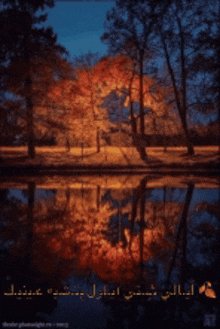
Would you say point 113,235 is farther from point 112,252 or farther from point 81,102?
point 81,102

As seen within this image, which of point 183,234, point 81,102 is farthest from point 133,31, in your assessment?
point 183,234

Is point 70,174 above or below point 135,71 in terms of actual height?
below

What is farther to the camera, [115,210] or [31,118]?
[31,118]

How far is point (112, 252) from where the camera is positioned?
5.30 meters

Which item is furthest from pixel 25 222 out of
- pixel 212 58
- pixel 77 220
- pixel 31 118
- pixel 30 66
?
pixel 212 58

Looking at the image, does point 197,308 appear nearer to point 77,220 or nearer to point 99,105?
point 77,220

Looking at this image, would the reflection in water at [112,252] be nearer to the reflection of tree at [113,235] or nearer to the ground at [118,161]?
the reflection of tree at [113,235]

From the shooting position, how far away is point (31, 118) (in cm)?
2275

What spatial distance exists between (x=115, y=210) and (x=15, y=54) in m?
18.7

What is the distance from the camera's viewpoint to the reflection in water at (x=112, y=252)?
3.62 m

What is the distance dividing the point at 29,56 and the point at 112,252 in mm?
20973

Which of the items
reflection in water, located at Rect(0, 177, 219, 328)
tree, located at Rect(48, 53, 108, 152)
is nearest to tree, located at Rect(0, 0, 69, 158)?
tree, located at Rect(48, 53, 108, 152)

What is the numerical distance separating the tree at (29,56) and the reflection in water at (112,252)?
1509 centimetres

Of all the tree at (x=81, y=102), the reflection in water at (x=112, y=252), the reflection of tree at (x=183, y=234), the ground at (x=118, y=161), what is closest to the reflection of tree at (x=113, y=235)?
the reflection in water at (x=112, y=252)
